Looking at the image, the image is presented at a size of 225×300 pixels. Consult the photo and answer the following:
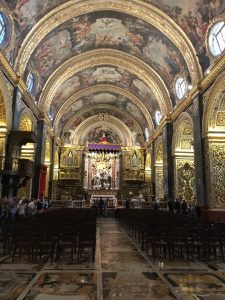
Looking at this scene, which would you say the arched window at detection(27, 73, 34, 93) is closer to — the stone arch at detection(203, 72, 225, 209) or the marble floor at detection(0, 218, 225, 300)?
the stone arch at detection(203, 72, 225, 209)

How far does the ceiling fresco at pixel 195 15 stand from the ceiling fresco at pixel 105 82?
303 inches

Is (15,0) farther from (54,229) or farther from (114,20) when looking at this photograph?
(54,229)

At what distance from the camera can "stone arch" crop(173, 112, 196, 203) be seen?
57.4 ft

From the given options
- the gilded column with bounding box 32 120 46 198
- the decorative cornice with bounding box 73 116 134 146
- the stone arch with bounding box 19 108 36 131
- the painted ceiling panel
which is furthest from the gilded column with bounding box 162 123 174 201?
the decorative cornice with bounding box 73 116 134 146

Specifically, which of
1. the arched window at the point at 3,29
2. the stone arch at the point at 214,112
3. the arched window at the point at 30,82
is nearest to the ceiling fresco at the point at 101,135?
the arched window at the point at 30,82

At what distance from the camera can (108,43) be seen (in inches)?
732

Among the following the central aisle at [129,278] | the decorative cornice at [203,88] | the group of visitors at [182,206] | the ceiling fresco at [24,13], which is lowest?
Answer: the central aisle at [129,278]

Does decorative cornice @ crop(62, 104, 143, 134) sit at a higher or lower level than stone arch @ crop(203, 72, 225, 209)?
higher

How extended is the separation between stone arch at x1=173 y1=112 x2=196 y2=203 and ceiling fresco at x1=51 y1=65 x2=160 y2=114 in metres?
5.05

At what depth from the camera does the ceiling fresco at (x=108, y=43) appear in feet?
51.5

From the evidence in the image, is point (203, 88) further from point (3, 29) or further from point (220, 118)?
point (3, 29)

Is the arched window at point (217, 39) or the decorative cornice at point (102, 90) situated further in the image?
the decorative cornice at point (102, 90)

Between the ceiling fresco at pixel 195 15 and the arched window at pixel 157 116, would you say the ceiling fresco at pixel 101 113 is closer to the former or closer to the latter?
the arched window at pixel 157 116

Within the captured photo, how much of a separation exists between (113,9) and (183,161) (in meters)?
10.7
